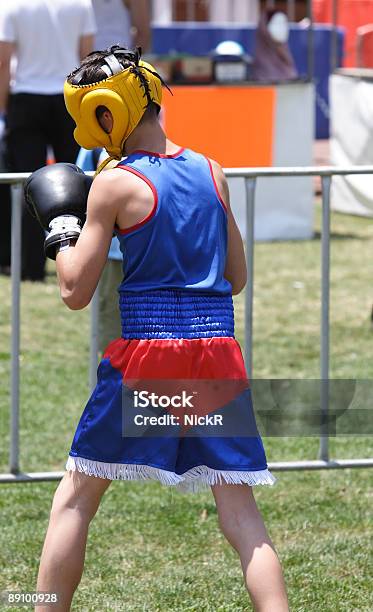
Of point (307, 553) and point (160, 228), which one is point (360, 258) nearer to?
point (307, 553)

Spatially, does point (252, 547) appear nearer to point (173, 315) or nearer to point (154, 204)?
point (173, 315)

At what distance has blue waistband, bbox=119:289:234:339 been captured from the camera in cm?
322

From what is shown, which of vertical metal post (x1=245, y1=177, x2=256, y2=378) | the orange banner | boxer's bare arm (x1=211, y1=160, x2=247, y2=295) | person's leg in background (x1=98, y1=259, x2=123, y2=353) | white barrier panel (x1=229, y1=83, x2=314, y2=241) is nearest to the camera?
boxer's bare arm (x1=211, y1=160, x2=247, y2=295)

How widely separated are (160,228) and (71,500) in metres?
0.73

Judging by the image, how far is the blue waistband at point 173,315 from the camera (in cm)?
322

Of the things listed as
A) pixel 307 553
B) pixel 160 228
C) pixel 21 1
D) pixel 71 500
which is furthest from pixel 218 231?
pixel 21 1

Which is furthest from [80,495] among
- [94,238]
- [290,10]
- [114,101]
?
[290,10]

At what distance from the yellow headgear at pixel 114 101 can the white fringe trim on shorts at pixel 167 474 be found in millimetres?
809

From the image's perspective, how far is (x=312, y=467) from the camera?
4797mm

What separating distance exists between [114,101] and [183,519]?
192 centimetres

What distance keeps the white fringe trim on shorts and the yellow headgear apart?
2.65 feet

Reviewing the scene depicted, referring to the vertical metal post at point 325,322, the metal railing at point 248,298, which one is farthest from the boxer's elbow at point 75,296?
the vertical metal post at point 325,322

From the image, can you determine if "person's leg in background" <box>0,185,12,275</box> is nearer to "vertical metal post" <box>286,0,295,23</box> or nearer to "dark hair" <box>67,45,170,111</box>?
"dark hair" <box>67,45,170,111</box>

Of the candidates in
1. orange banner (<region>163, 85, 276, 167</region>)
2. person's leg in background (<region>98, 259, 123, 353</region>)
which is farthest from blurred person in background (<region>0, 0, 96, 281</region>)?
person's leg in background (<region>98, 259, 123, 353</region>)
